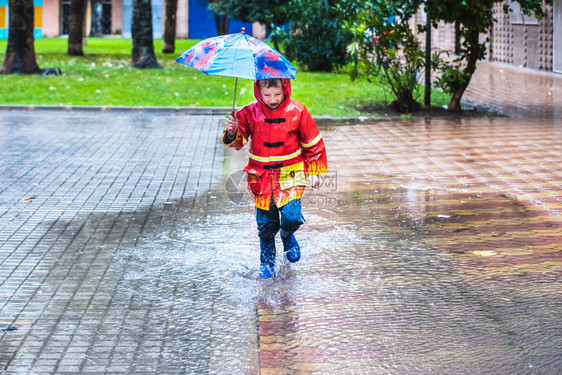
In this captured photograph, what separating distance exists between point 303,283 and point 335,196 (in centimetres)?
263

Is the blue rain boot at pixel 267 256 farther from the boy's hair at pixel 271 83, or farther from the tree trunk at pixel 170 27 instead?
the tree trunk at pixel 170 27

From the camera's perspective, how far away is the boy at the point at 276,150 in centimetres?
522

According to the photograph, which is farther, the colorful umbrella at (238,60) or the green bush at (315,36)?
the green bush at (315,36)

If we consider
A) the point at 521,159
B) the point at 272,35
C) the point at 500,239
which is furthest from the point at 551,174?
the point at 272,35

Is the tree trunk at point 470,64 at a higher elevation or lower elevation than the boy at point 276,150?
higher

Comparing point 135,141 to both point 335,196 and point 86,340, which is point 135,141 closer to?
point 335,196

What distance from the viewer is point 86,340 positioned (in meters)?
4.36

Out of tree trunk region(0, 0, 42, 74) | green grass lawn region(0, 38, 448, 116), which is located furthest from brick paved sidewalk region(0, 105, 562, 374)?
tree trunk region(0, 0, 42, 74)

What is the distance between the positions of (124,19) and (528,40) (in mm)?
33855

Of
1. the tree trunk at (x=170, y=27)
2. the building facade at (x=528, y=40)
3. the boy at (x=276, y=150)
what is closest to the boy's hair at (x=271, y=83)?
the boy at (x=276, y=150)

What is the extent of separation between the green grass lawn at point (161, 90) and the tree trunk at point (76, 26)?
5.44 meters

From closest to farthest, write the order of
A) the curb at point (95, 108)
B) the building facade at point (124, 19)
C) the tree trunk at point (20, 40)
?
the curb at point (95, 108), the tree trunk at point (20, 40), the building facade at point (124, 19)

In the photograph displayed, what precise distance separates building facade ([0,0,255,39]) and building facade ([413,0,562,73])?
25802 mm

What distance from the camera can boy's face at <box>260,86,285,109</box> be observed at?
5156 mm
